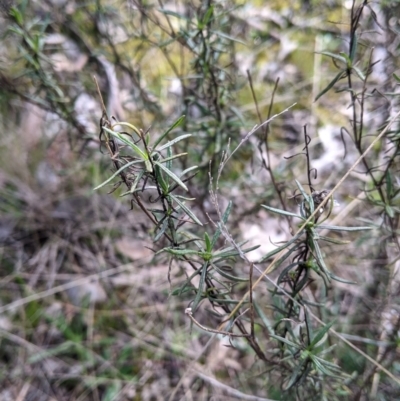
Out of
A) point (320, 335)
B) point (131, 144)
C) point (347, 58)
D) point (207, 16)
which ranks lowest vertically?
point (320, 335)

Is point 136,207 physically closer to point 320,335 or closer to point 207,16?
point 207,16

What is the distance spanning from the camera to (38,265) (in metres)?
1.99

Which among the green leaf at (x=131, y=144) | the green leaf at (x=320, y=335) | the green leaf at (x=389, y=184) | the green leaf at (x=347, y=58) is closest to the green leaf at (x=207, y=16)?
the green leaf at (x=347, y=58)

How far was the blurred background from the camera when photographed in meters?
1.33

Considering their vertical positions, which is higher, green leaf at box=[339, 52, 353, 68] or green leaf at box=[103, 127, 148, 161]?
green leaf at box=[339, 52, 353, 68]

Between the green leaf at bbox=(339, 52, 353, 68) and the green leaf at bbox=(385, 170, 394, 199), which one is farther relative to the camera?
the green leaf at bbox=(385, 170, 394, 199)

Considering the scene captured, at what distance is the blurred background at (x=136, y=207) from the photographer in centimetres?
133

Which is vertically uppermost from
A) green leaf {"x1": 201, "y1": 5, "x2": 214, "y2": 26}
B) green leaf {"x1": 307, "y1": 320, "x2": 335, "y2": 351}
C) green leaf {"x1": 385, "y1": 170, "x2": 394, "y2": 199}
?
green leaf {"x1": 201, "y1": 5, "x2": 214, "y2": 26}

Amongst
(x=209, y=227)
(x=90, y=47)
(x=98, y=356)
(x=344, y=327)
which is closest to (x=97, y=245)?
(x=98, y=356)

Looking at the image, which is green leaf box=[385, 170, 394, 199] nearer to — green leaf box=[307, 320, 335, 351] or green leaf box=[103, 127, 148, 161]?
green leaf box=[307, 320, 335, 351]

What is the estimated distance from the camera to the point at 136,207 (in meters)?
1.65

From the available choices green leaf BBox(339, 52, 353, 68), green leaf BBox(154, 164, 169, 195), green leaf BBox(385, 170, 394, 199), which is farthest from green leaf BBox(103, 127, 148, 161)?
green leaf BBox(385, 170, 394, 199)

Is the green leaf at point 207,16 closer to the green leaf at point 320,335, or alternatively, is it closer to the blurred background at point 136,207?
the blurred background at point 136,207

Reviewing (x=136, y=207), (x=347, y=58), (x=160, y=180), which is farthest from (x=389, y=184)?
(x=136, y=207)
